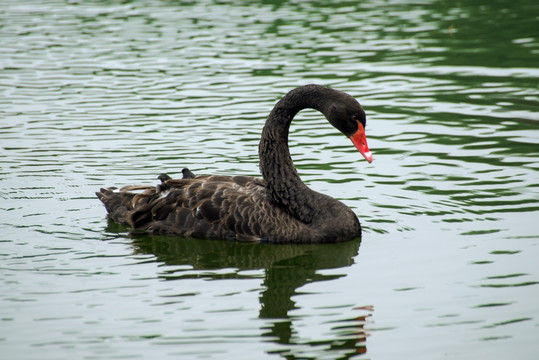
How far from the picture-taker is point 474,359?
5949 mm

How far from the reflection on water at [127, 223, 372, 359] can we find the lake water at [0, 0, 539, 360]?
0.03 metres

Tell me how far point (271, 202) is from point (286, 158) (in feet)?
1.47

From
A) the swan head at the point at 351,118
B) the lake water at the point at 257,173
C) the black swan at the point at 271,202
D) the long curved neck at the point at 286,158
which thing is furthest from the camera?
the long curved neck at the point at 286,158

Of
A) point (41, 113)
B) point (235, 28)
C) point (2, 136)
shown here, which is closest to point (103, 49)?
point (235, 28)

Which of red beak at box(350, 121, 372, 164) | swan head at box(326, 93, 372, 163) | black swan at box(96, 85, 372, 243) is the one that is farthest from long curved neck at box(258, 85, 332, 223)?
red beak at box(350, 121, 372, 164)

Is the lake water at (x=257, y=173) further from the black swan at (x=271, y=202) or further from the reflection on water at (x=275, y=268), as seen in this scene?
the black swan at (x=271, y=202)

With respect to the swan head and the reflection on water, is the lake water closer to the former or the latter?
the reflection on water

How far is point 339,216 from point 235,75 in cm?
756

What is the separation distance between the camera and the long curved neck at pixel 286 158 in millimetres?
8727

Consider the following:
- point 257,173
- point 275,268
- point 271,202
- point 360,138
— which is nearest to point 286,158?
point 271,202

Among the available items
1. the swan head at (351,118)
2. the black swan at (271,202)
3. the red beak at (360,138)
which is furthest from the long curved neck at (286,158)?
the red beak at (360,138)

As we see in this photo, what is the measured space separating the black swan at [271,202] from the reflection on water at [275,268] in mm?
117

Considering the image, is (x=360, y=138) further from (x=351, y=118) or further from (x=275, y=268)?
(x=275, y=268)

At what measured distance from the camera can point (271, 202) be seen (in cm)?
881
